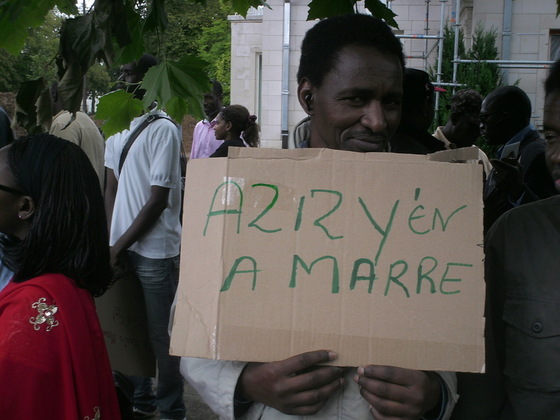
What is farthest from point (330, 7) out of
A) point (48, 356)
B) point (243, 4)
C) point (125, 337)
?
point (125, 337)

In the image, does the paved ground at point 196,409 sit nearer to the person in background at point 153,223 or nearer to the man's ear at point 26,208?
the person in background at point 153,223

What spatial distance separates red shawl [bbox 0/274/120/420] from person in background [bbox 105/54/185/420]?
174cm

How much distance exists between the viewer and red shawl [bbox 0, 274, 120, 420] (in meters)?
1.65

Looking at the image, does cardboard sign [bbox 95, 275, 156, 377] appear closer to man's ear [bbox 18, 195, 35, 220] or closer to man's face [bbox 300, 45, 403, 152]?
man's ear [bbox 18, 195, 35, 220]

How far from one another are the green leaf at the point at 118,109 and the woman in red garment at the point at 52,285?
10.7 inches

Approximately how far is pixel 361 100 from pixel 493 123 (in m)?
3.13

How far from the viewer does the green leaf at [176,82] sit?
2.11 meters

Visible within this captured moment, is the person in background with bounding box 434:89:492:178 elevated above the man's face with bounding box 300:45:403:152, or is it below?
above

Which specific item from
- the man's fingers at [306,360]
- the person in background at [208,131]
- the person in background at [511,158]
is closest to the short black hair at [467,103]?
the person in background at [511,158]

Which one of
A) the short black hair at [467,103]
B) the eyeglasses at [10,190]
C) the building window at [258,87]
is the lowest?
the eyeglasses at [10,190]

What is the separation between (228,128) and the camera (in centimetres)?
586

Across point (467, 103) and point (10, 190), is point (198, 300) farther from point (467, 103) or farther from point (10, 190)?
point (467, 103)

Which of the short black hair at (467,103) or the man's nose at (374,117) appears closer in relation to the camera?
the man's nose at (374,117)

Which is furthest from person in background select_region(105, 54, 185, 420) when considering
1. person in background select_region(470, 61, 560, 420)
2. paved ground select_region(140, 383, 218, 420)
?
person in background select_region(470, 61, 560, 420)
